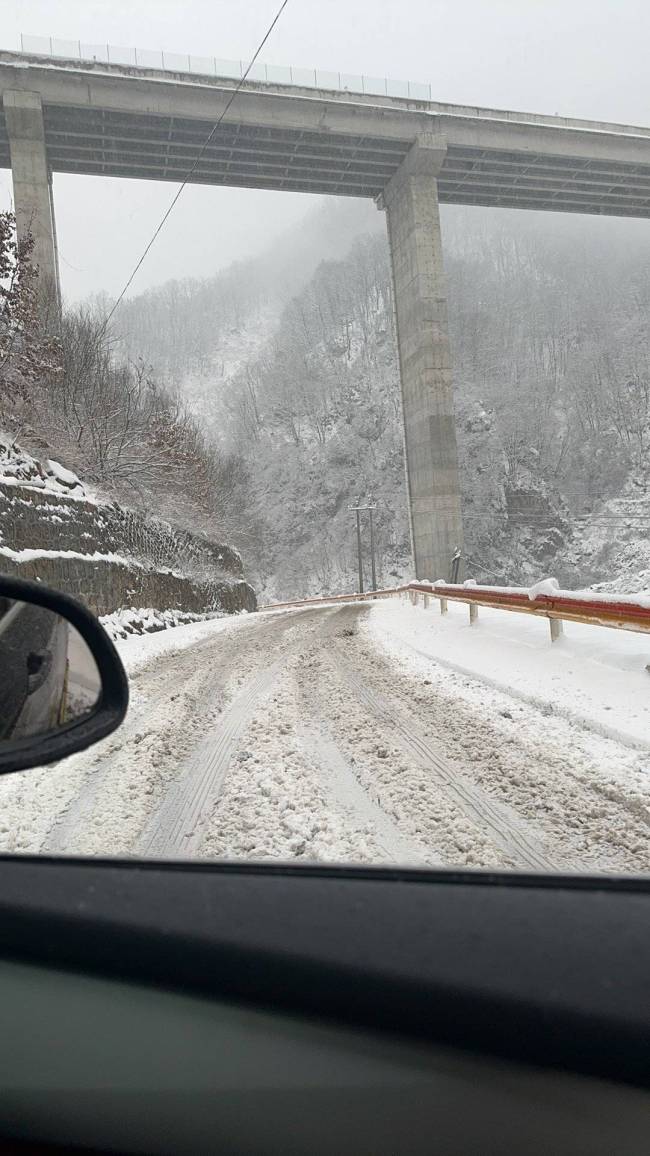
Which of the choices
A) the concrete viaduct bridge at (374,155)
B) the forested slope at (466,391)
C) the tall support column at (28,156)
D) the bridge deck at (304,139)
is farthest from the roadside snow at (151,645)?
the forested slope at (466,391)

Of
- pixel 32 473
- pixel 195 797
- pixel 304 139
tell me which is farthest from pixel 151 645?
pixel 304 139

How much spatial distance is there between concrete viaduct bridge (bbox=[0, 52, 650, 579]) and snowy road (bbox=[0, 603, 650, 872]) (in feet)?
104

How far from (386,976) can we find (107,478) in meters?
20.6

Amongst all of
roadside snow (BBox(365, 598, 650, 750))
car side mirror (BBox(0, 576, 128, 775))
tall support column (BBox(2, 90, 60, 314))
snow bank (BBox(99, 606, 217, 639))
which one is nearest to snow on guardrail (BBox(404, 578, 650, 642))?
roadside snow (BBox(365, 598, 650, 750))

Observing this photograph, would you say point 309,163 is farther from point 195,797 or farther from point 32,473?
point 195,797

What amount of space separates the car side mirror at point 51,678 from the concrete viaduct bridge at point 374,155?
112 feet

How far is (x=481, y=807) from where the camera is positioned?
2967mm

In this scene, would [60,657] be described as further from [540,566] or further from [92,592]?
[540,566]

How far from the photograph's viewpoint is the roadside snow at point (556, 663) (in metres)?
4.85

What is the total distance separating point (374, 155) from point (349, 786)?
42.0 meters

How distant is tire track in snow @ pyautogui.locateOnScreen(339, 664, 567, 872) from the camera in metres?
2.44

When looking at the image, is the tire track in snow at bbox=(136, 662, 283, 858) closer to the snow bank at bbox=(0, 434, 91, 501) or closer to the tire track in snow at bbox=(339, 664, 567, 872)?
the tire track in snow at bbox=(339, 664, 567, 872)

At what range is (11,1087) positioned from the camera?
30.5 inches

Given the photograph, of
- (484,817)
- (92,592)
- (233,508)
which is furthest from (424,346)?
(484,817)
